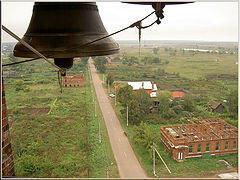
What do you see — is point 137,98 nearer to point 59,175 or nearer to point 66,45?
point 59,175

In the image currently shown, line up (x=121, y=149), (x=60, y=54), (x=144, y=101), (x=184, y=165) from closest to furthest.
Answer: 1. (x=60, y=54)
2. (x=184, y=165)
3. (x=121, y=149)
4. (x=144, y=101)

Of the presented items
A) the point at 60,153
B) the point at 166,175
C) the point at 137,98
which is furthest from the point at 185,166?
the point at 137,98

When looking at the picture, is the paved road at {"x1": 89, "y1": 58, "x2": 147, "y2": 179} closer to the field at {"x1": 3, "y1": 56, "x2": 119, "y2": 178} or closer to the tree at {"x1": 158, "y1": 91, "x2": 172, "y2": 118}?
the field at {"x1": 3, "y1": 56, "x2": 119, "y2": 178}

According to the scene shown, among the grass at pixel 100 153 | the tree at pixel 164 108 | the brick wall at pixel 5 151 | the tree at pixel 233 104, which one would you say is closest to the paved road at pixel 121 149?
the grass at pixel 100 153

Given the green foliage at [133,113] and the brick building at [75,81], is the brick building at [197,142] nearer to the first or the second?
the green foliage at [133,113]

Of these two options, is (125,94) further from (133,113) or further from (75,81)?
(75,81)

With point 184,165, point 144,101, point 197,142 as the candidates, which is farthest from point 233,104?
point 184,165
